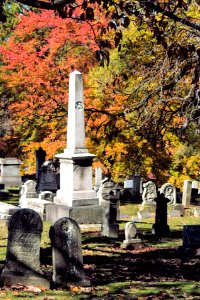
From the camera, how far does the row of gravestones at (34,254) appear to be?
789cm

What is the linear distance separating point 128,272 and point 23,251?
253 centimetres

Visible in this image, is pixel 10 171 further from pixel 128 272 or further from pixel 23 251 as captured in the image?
pixel 23 251

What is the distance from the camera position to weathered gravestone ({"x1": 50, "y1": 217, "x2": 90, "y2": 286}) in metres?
8.28

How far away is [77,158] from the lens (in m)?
16.2

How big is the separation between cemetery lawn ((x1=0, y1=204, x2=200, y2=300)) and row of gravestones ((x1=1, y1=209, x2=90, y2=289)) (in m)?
0.19

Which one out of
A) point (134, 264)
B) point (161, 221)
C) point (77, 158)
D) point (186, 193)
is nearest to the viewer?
point (134, 264)

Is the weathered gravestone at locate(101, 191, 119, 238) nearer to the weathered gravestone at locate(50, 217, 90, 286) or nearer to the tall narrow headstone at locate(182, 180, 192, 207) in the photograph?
the weathered gravestone at locate(50, 217, 90, 286)

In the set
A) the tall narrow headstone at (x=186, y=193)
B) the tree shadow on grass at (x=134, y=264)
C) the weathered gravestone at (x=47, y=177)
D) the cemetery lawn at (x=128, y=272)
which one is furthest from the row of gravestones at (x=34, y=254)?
the weathered gravestone at (x=47, y=177)

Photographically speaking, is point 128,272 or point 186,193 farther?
point 186,193

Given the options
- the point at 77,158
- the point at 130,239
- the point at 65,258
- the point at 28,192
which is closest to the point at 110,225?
the point at 130,239

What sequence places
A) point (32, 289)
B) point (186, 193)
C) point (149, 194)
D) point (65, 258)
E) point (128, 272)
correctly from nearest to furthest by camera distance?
point (32, 289) → point (65, 258) → point (128, 272) → point (149, 194) → point (186, 193)

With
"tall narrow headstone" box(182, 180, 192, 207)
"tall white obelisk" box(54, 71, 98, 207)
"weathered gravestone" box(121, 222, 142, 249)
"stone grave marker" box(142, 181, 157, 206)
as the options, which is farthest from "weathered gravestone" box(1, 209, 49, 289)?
"tall narrow headstone" box(182, 180, 192, 207)

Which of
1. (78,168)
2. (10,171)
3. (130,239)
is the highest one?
(10,171)

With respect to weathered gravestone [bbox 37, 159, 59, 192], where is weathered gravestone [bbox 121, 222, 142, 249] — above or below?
below
